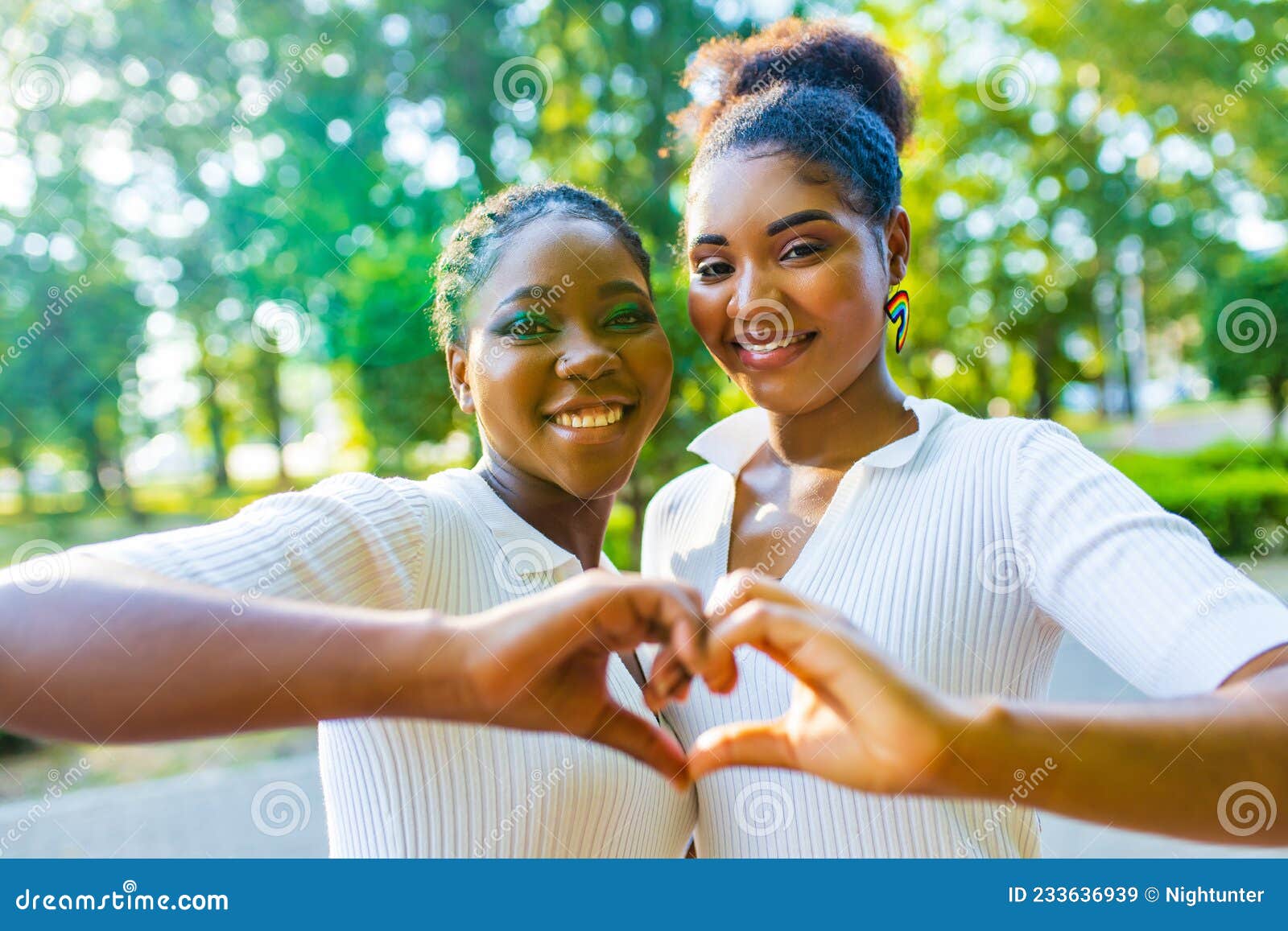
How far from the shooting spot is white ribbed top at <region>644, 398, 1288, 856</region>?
4.75 ft

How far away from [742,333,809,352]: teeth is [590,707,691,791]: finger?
3.16ft

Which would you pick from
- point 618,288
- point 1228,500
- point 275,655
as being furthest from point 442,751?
point 1228,500

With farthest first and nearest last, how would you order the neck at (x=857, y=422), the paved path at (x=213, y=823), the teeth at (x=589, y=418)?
the paved path at (x=213, y=823) < the neck at (x=857, y=422) < the teeth at (x=589, y=418)

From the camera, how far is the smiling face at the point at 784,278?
2.02m

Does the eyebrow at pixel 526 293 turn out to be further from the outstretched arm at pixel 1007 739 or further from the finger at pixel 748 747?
the finger at pixel 748 747

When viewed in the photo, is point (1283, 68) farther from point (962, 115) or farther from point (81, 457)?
point (81, 457)

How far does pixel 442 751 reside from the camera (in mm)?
1728

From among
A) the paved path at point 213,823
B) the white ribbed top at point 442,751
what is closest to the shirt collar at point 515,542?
the white ribbed top at point 442,751

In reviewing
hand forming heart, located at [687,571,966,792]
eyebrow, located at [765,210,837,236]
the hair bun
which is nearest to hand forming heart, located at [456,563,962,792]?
hand forming heart, located at [687,571,966,792]

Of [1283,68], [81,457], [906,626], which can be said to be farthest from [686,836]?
[81,457]

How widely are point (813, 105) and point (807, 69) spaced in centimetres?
25

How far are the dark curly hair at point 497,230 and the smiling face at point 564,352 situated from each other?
3 cm

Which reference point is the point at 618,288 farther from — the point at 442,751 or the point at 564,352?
the point at 442,751

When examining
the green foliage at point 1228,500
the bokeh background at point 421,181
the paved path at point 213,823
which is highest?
the bokeh background at point 421,181
